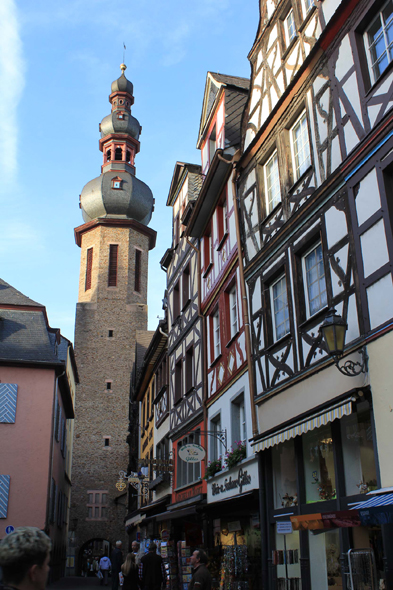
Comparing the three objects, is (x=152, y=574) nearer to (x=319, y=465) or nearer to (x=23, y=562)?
(x=319, y=465)

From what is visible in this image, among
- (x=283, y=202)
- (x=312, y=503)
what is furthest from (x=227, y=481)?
(x=283, y=202)

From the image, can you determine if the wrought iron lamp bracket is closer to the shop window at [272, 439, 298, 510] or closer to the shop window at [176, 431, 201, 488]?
the shop window at [272, 439, 298, 510]

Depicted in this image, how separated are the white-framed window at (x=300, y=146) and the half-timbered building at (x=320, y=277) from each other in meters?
0.04

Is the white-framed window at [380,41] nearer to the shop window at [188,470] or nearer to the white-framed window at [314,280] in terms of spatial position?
the white-framed window at [314,280]

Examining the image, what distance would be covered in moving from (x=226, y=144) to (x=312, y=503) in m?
8.30

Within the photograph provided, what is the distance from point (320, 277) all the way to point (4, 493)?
13781 millimetres

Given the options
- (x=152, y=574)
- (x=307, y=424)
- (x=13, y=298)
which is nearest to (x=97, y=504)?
(x=13, y=298)

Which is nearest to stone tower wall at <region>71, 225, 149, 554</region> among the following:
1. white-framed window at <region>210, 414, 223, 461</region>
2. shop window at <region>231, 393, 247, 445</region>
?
white-framed window at <region>210, 414, 223, 461</region>

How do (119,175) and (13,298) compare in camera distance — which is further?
(119,175)

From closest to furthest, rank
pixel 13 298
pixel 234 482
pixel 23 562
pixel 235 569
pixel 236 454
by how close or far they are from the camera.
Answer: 1. pixel 23 562
2. pixel 235 569
3. pixel 236 454
4. pixel 234 482
5. pixel 13 298

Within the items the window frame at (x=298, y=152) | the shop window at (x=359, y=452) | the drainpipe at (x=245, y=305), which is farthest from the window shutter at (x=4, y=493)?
the shop window at (x=359, y=452)

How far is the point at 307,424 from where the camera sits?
8.09 m

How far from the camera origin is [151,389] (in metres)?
25.5

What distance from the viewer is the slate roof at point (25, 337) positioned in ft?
68.7
